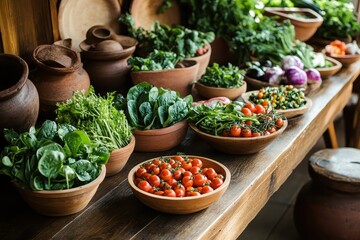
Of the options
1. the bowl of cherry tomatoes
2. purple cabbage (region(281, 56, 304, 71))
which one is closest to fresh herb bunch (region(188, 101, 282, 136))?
the bowl of cherry tomatoes

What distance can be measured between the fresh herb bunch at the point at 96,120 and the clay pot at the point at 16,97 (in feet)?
0.40

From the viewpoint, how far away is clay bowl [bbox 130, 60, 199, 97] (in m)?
2.38

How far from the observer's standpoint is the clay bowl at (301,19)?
3.52 metres

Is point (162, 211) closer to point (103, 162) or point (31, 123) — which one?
point (103, 162)

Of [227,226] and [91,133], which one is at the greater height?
[91,133]

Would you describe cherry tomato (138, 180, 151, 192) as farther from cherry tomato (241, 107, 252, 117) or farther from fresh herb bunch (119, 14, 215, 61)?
fresh herb bunch (119, 14, 215, 61)

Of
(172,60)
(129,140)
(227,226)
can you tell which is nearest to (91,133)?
(129,140)

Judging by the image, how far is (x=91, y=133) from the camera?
1.80 metres

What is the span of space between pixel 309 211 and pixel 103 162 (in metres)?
1.74

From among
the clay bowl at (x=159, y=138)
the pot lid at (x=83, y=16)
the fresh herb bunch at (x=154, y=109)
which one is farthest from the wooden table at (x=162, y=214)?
the pot lid at (x=83, y=16)

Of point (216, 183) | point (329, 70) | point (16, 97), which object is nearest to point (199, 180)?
point (216, 183)

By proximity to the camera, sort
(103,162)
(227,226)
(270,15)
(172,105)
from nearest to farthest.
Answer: (103,162) → (227,226) → (172,105) → (270,15)

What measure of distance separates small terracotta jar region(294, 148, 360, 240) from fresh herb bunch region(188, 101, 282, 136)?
0.94 m

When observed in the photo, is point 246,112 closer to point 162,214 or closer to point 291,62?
point 162,214
